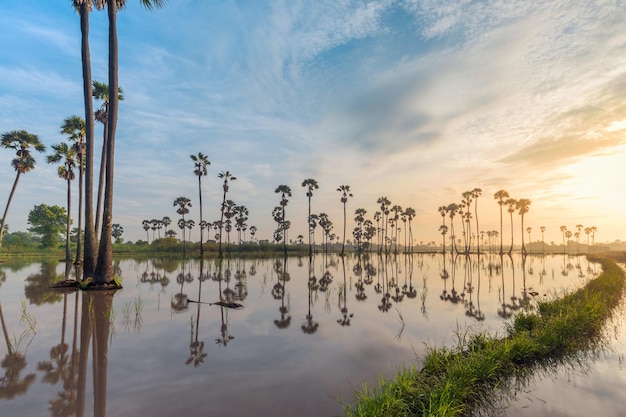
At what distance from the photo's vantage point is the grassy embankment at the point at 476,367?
5.37 m

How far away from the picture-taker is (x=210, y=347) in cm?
921

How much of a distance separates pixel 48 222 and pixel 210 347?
105 m

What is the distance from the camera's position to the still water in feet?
19.2

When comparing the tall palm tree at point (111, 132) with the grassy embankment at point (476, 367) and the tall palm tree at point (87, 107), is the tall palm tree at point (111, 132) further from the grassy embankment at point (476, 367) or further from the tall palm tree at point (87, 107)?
the grassy embankment at point (476, 367)

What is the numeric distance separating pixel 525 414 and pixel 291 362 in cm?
534

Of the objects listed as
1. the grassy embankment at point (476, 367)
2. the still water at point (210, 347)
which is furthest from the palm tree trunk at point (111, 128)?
the grassy embankment at point (476, 367)

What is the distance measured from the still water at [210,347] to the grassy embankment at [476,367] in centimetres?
95

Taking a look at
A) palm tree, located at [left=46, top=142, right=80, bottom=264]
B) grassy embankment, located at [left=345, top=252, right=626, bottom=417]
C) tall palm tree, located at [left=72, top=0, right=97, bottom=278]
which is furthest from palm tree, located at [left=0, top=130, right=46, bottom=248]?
grassy embankment, located at [left=345, top=252, right=626, bottom=417]

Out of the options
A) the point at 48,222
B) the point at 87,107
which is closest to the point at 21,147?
the point at 87,107

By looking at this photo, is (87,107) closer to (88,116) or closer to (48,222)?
(88,116)

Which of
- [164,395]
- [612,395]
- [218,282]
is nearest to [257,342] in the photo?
[164,395]

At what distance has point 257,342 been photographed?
388 inches

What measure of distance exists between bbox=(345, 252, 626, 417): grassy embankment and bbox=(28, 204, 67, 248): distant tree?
10888cm

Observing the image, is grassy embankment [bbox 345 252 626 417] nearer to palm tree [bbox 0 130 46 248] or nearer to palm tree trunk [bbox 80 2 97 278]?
palm tree trunk [bbox 80 2 97 278]
